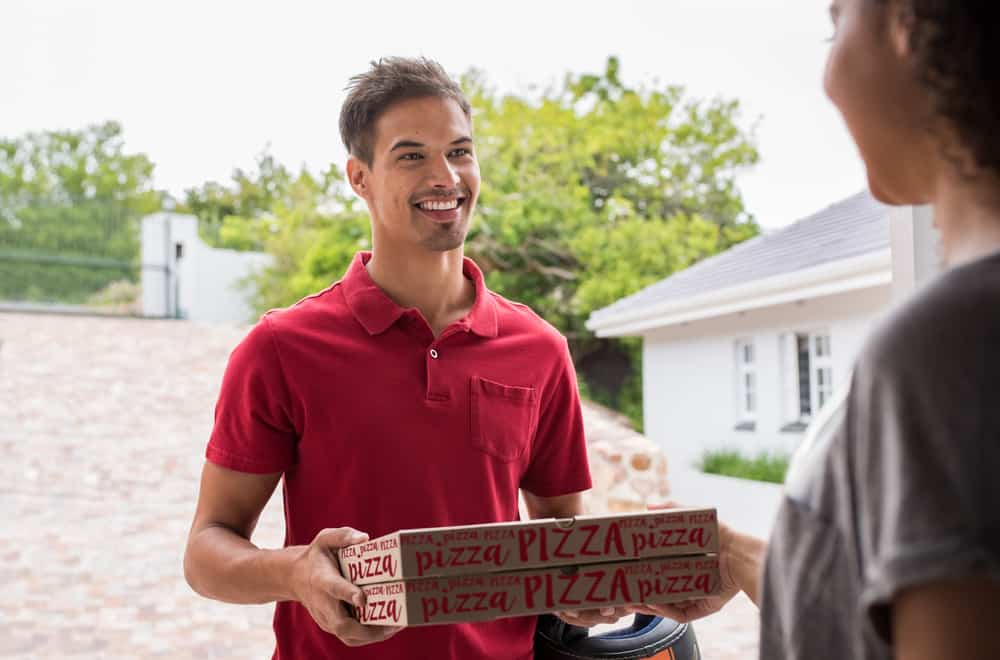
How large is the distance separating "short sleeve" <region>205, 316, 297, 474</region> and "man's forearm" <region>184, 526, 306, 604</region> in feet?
0.30

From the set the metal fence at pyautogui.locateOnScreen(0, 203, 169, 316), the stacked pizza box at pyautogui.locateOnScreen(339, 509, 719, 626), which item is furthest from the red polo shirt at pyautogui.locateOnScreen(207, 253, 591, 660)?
the metal fence at pyautogui.locateOnScreen(0, 203, 169, 316)

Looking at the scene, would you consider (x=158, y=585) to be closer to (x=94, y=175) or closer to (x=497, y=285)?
(x=497, y=285)

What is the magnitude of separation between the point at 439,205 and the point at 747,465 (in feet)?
25.5

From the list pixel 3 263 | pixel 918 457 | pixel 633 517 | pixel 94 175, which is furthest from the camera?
pixel 94 175

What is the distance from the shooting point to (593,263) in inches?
547

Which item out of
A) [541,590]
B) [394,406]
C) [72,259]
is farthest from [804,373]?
[72,259]

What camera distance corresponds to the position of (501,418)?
134cm

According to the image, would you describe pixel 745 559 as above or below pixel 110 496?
above

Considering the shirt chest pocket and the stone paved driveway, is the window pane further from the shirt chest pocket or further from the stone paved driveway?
the shirt chest pocket

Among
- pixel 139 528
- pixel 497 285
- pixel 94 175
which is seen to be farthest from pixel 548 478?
pixel 94 175

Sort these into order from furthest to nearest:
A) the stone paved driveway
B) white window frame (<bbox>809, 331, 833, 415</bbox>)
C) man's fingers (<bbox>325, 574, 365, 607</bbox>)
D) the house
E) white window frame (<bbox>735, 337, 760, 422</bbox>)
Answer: white window frame (<bbox>735, 337, 760, 422</bbox>), white window frame (<bbox>809, 331, 833, 415</bbox>), the house, the stone paved driveway, man's fingers (<bbox>325, 574, 365, 607</bbox>)

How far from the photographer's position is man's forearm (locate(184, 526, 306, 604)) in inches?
45.7

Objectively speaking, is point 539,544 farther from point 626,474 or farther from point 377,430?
point 626,474

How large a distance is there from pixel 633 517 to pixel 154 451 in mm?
9024
